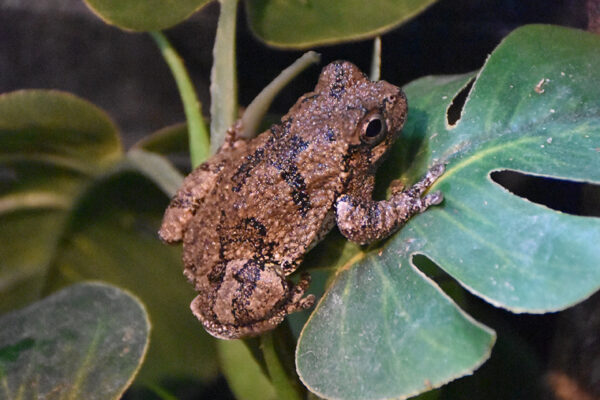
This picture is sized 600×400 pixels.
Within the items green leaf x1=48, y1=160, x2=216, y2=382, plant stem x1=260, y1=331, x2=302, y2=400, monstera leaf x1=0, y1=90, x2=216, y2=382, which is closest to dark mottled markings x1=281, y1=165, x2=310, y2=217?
plant stem x1=260, y1=331, x2=302, y2=400

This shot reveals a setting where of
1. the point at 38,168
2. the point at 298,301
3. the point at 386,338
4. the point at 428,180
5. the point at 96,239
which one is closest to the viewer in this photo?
the point at 386,338

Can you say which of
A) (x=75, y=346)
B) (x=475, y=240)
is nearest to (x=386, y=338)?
(x=475, y=240)

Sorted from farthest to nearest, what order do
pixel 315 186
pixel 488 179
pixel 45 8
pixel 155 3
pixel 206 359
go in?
pixel 206 359 → pixel 45 8 → pixel 155 3 → pixel 315 186 → pixel 488 179

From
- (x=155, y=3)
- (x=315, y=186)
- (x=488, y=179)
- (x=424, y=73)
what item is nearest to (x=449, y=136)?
(x=488, y=179)

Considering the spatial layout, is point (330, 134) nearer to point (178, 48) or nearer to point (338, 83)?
point (338, 83)

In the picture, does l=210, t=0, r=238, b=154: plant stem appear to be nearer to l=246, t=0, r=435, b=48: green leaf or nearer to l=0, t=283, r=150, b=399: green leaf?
l=246, t=0, r=435, b=48: green leaf

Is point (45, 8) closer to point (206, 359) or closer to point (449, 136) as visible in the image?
point (206, 359)

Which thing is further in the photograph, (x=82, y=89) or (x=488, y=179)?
(x=82, y=89)
